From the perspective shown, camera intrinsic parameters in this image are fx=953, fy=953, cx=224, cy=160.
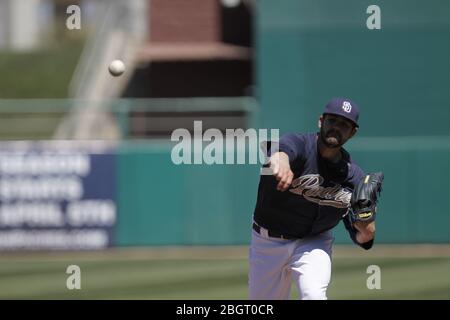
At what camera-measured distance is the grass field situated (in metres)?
10.7

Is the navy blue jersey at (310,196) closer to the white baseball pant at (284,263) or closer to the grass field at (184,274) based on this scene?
the white baseball pant at (284,263)

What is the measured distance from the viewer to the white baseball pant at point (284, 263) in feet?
22.6

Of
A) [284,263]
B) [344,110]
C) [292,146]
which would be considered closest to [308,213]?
[284,263]

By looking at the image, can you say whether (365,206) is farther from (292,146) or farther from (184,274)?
(184,274)

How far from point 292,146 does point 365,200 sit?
0.65 m

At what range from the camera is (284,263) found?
23.5 ft

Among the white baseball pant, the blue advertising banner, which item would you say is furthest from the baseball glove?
the blue advertising banner

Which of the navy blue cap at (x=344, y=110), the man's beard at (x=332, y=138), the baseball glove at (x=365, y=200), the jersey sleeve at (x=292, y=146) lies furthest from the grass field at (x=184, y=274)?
the navy blue cap at (x=344, y=110)

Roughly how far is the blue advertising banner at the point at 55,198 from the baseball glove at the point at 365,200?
338 inches

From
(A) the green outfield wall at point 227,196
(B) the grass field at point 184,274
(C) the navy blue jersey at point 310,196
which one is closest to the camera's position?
(C) the navy blue jersey at point 310,196

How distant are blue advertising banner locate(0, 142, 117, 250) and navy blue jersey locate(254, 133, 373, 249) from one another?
8.12m

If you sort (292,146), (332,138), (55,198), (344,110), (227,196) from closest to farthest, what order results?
1. (344,110)
2. (332,138)
3. (292,146)
4. (55,198)
5. (227,196)

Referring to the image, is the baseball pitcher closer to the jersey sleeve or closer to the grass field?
the jersey sleeve
